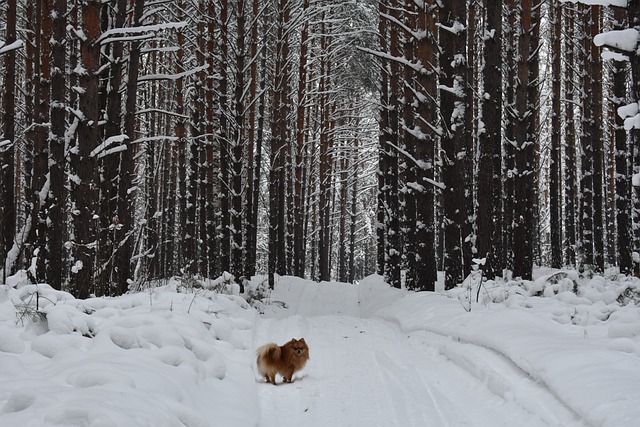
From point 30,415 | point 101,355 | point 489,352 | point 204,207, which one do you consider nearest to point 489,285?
point 489,352

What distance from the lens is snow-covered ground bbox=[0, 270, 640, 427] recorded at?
3.63 meters

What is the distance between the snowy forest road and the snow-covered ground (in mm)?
19

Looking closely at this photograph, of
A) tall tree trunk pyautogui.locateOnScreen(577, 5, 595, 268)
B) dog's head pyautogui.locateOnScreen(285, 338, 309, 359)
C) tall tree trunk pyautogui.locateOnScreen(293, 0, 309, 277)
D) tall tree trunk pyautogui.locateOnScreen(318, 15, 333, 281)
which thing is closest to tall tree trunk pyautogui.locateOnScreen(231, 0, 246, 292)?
tall tree trunk pyautogui.locateOnScreen(293, 0, 309, 277)

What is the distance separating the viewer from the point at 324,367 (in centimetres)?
680

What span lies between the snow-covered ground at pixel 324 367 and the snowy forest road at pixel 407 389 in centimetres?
2

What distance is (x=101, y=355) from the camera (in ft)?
14.5

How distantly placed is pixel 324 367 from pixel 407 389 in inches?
61.8

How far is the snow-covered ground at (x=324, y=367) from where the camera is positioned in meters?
3.63

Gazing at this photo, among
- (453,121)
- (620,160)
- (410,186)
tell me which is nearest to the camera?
(453,121)

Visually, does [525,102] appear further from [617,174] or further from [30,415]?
[30,415]

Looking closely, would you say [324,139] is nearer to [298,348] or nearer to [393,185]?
[393,185]

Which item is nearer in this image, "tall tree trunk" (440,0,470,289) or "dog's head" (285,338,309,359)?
"dog's head" (285,338,309,359)

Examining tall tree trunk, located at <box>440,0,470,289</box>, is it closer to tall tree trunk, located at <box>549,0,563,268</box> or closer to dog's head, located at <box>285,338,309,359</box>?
dog's head, located at <box>285,338,309,359</box>

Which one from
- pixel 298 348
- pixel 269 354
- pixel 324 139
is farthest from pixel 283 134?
pixel 269 354
